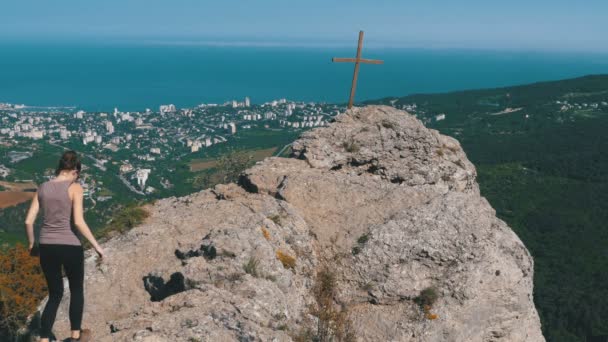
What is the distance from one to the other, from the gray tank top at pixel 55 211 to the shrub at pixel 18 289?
4.61 m

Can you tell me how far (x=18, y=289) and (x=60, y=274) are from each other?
6.94 metres

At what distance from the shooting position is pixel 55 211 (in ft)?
22.6

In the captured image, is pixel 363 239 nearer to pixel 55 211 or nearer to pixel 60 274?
pixel 60 274

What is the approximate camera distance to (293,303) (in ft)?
30.5

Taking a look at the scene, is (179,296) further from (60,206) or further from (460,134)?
(460,134)

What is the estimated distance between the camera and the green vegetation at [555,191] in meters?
49.1

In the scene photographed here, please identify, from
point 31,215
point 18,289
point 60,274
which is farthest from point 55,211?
point 18,289

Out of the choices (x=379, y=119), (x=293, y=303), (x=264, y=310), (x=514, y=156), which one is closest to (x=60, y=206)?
(x=264, y=310)

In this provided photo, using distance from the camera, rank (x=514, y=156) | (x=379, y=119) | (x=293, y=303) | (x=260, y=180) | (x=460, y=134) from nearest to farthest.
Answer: (x=293, y=303)
(x=260, y=180)
(x=379, y=119)
(x=514, y=156)
(x=460, y=134)

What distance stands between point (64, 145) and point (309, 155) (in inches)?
6466

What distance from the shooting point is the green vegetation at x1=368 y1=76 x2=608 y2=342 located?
4909 cm

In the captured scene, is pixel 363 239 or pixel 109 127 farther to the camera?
pixel 109 127

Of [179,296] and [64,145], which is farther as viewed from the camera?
[64,145]

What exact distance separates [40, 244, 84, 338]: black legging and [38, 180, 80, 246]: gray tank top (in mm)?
141
